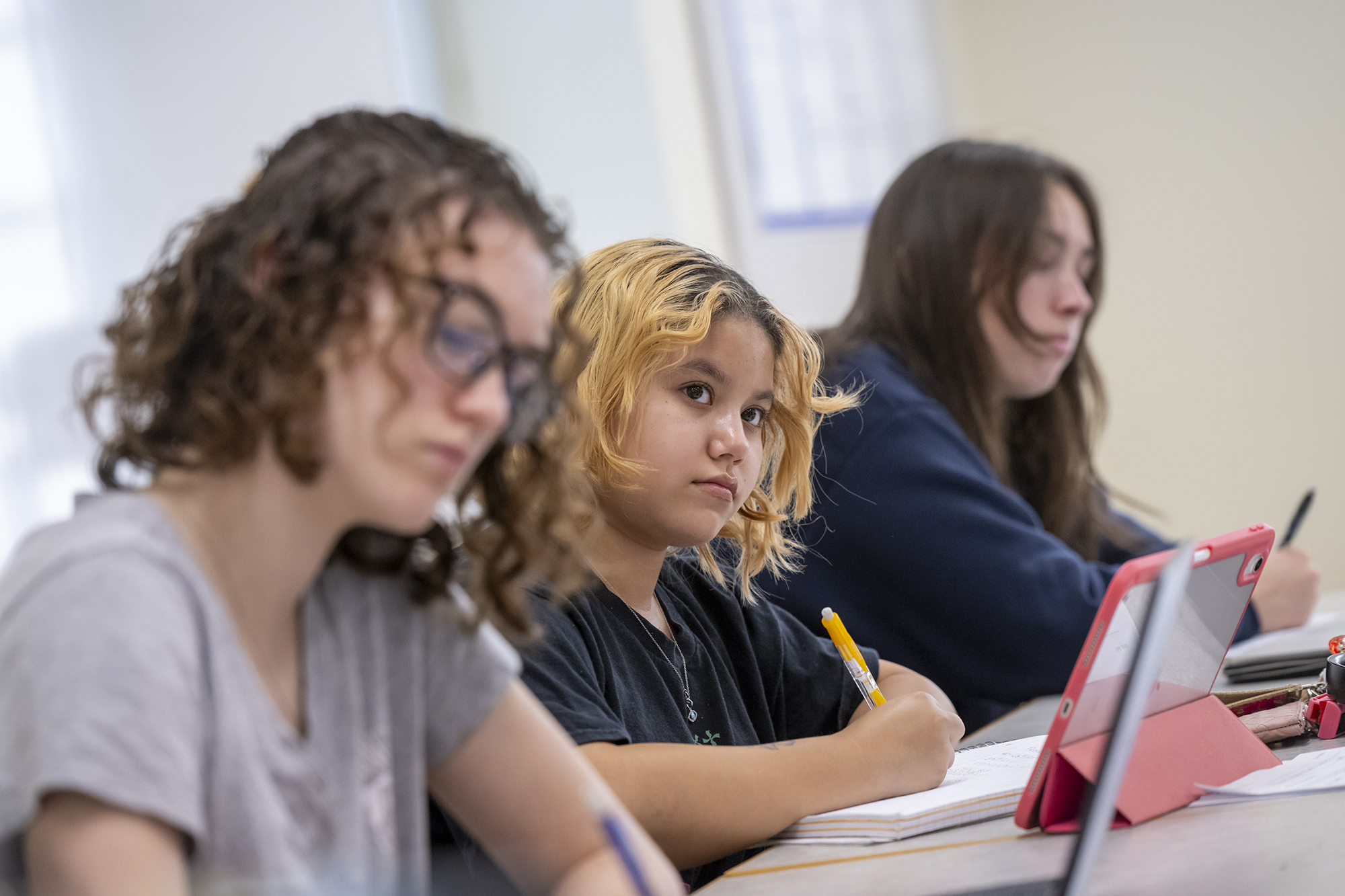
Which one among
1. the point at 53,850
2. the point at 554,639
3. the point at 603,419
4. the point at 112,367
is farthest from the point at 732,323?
the point at 53,850

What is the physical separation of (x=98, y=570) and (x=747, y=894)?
16.5 inches

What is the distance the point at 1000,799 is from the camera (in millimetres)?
824

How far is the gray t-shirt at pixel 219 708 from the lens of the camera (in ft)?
1.61

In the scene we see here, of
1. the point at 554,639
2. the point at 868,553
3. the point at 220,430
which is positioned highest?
the point at 220,430

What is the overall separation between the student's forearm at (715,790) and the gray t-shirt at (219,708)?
0.58 feet

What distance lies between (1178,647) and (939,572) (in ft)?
1.95

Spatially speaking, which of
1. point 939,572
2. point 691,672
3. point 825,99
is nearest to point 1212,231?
point 825,99

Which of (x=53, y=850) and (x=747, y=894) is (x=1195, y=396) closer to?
(x=747, y=894)

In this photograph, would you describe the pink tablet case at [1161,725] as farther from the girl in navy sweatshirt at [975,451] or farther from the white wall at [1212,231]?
the white wall at [1212,231]

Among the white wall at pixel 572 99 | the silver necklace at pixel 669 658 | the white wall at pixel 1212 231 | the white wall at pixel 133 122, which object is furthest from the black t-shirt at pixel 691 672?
the white wall at pixel 1212 231

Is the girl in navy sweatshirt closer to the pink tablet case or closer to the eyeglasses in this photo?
the pink tablet case

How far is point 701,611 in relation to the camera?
3.77ft

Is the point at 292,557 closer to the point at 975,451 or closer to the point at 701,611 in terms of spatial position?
the point at 701,611

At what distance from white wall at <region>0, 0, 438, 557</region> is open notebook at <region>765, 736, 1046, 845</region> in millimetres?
1488
